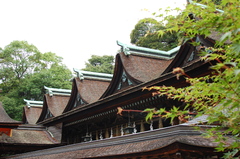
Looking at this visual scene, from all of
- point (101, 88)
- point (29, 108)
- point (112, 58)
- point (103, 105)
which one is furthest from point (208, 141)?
point (112, 58)

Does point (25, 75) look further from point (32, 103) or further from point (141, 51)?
point (141, 51)

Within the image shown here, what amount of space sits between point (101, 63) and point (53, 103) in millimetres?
25696

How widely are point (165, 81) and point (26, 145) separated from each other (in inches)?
386

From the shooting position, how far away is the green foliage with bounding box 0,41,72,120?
3447cm

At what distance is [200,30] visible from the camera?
3.68 m

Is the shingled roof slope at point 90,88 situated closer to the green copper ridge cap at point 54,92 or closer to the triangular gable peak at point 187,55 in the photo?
the green copper ridge cap at point 54,92

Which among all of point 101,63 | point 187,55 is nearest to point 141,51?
point 187,55

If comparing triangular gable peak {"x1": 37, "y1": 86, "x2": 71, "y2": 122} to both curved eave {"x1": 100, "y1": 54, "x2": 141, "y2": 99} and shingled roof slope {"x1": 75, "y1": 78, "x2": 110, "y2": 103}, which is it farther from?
curved eave {"x1": 100, "y1": 54, "x2": 141, "y2": 99}

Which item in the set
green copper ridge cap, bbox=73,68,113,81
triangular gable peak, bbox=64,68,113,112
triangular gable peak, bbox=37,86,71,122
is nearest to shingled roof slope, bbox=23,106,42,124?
triangular gable peak, bbox=37,86,71,122

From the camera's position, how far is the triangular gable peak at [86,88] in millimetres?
16625

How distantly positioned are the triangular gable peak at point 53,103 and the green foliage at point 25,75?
13271mm

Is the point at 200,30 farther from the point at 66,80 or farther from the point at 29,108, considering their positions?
the point at 66,80

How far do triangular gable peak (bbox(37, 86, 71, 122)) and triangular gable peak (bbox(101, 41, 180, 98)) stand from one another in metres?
6.92

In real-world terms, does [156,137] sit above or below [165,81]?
below
